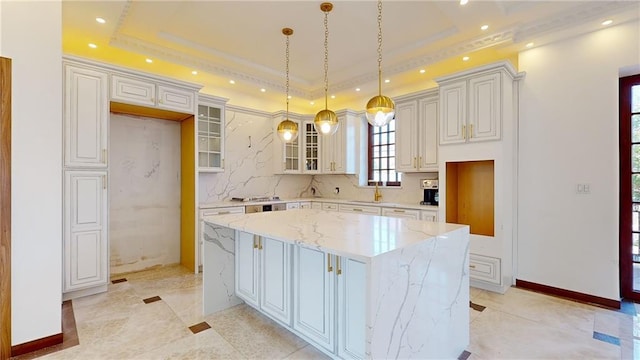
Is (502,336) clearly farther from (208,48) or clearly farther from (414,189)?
(208,48)

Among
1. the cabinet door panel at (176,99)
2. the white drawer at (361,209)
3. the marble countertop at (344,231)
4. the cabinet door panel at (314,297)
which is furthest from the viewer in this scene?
the white drawer at (361,209)

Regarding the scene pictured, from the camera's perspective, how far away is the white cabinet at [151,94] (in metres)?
3.31

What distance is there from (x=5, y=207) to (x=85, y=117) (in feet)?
4.64

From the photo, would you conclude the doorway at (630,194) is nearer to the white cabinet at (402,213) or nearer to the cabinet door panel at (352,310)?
the white cabinet at (402,213)

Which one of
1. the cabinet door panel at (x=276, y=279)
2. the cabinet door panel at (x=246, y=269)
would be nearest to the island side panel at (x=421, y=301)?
the cabinet door panel at (x=276, y=279)

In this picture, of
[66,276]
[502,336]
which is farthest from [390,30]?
[66,276]

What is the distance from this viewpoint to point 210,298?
2.74 m

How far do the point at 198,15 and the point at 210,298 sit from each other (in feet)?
9.70

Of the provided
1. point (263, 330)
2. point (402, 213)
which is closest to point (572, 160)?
point (402, 213)

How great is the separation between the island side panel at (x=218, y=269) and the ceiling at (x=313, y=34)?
7.63ft

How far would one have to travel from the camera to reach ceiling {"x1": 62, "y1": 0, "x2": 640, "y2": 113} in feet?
9.61

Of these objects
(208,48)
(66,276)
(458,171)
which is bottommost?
(66,276)

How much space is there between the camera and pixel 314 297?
6.80 ft

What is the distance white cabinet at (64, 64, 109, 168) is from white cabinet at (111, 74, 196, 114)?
13 centimetres
